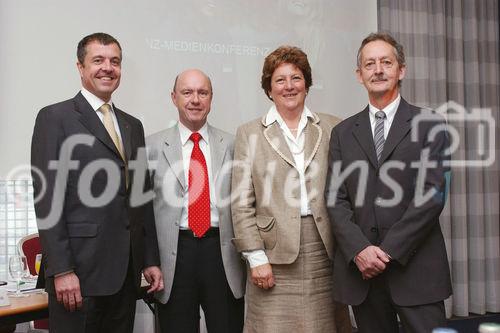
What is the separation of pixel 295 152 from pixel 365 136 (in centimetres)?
33

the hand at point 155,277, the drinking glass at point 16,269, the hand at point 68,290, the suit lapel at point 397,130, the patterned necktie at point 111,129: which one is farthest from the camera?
the drinking glass at point 16,269

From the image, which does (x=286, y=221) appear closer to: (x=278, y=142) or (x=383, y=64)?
(x=278, y=142)

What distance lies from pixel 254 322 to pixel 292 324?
0.57ft

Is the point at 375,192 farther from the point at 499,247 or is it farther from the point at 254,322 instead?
the point at 499,247

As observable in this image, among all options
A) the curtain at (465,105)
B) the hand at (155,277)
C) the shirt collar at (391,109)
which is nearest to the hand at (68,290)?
the hand at (155,277)

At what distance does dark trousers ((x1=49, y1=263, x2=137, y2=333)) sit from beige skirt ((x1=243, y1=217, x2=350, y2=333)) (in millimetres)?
555

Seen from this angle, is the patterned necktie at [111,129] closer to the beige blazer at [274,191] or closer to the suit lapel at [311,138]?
the beige blazer at [274,191]

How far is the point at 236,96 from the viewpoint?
3.84 meters

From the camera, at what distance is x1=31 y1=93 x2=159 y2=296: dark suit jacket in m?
1.95

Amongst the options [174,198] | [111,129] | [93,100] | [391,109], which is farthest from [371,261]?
[93,100]

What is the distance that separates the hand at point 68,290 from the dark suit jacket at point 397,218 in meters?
0.99

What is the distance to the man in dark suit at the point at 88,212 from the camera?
6.40ft

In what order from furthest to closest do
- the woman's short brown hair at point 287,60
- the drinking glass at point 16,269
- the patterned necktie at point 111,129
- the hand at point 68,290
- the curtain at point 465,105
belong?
1. the curtain at point 465,105
2. the drinking glass at point 16,269
3. the woman's short brown hair at point 287,60
4. the patterned necktie at point 111,129
5. the hand at point 68,290

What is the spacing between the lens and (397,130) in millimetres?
2049
